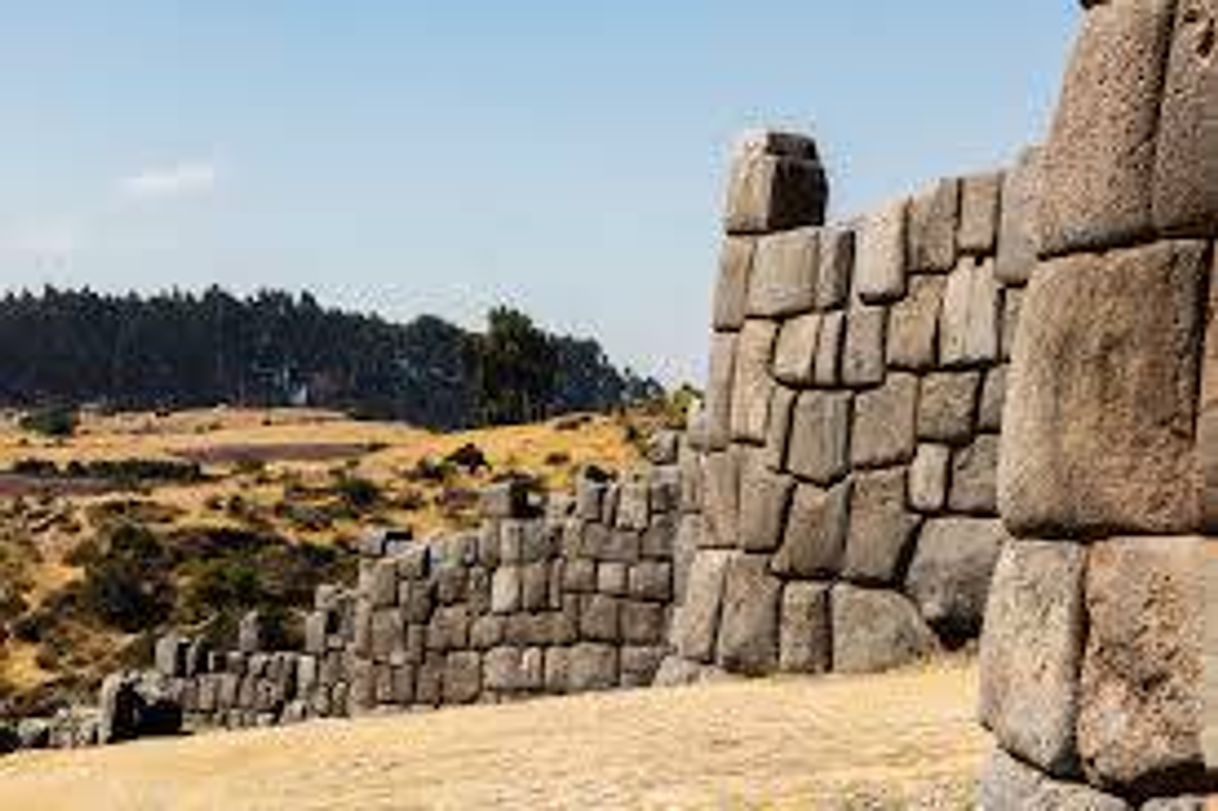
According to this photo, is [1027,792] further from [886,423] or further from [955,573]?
[886,423]

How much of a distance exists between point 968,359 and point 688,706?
223cm

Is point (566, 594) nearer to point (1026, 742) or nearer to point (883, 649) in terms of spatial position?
point (883, 649)

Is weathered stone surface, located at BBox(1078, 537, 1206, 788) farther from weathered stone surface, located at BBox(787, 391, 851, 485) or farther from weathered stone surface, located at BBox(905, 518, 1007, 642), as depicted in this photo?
weathered stone surface, located at BBox(787, 391, 851, 485)

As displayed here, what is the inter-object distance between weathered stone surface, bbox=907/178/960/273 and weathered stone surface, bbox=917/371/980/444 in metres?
0.56

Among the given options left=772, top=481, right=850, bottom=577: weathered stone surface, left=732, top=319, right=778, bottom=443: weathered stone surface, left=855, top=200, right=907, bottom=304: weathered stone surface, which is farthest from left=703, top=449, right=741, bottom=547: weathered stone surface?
left=855, top=200, right=907, bottom=304: weathered stone surface

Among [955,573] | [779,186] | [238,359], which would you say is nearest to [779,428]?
[779,186]

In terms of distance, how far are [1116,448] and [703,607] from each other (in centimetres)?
734

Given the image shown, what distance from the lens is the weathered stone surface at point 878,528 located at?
39.2ft

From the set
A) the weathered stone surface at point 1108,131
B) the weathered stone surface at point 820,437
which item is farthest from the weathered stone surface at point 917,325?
the weathered stone surface at point 1108,131

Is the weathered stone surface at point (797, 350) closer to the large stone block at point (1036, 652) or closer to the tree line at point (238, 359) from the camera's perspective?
the large stone block at point (1036, 652)

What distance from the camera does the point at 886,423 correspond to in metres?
12.1

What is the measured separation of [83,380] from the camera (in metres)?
140

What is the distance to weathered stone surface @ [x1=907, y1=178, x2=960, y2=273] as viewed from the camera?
1166cm

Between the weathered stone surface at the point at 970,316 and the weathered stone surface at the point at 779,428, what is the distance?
131 centimetres
